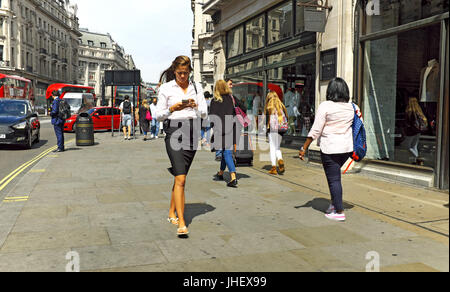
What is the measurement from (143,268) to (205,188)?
3.47m

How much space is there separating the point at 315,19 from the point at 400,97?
248cm

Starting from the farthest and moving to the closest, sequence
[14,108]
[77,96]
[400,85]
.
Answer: [77,96]
[14,108]
[400,85]

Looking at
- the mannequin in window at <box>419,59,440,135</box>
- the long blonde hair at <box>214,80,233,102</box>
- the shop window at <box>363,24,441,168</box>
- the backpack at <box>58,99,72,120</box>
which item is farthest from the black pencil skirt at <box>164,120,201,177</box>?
the backpack at <box>58,99,72,120</box>

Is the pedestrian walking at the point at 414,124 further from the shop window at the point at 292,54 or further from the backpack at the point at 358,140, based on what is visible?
the backpack at the point at 358,140

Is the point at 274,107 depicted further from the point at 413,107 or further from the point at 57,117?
the point at 57,117

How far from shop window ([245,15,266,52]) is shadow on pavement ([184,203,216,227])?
31.8ft

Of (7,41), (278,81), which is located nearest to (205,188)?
(278,81)

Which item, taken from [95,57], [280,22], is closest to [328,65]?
[280,22]

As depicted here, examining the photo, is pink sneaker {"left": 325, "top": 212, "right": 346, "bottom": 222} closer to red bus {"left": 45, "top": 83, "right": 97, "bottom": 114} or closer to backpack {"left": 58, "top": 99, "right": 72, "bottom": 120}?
backpack {"left": 58, "top": 99, "right": 72, "bottom": 120}

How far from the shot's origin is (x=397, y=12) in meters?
7.38
